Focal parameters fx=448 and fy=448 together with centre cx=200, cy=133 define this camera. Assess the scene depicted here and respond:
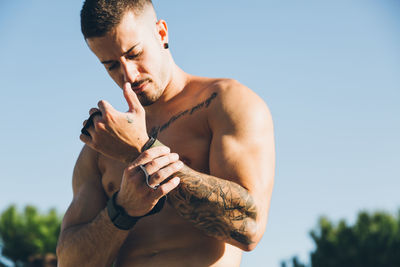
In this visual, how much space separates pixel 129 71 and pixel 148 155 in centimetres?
103

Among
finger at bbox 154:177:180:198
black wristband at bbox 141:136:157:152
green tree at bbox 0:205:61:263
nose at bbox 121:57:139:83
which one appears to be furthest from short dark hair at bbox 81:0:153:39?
green tree at bbox 0:205:61:263

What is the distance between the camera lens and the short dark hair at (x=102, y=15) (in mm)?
3229

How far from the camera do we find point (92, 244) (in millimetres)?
2916

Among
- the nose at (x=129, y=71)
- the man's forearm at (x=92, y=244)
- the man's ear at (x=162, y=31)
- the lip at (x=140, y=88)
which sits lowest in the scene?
the man's forearm at (x=92, y=244)

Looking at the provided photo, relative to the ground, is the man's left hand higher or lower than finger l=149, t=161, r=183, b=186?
higher

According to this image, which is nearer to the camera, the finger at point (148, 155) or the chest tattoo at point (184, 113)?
the finger at point (148, 155)

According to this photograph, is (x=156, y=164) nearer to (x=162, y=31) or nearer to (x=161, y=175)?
(x=161, y=175)

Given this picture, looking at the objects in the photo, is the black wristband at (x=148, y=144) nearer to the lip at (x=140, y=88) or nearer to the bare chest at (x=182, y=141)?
the bare chest at (x=182, y=141)

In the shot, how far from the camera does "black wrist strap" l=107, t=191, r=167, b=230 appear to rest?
2.63m

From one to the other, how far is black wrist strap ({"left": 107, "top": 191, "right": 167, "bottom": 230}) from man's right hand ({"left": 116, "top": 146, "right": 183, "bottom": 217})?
188 mm

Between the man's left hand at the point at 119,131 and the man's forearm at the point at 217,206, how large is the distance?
31 centimetres

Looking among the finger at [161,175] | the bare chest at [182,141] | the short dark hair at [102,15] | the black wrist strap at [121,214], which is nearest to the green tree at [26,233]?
the bare chest at [182,141]

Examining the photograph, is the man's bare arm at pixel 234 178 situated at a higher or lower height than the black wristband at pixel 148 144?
lower

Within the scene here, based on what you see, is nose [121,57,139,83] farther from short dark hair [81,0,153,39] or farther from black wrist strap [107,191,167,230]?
black wrist strap [107,191,167,230]
